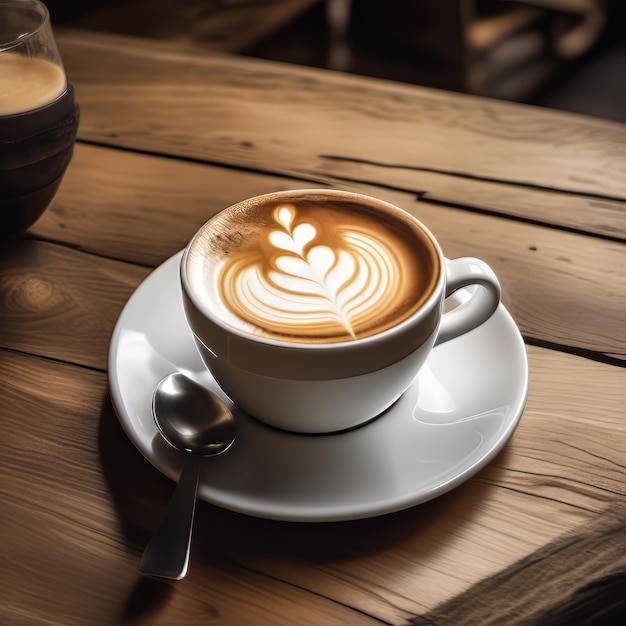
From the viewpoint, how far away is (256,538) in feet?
1.74

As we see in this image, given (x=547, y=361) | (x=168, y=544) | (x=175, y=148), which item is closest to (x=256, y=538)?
(x=168, y=544)

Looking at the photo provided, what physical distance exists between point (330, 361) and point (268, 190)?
0.42 m

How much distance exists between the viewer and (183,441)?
1.82 ft

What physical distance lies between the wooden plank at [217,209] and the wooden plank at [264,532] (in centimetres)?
10

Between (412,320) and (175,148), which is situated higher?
(412,320)

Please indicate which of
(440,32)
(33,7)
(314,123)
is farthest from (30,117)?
(440,32)

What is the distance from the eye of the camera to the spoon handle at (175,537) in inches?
19.1

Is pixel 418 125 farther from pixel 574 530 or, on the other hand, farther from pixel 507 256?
pixel 574 530

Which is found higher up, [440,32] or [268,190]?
[268,190]

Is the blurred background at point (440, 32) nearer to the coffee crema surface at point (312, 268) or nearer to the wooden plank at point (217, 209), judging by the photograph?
the wooden plank at point (217, 209)

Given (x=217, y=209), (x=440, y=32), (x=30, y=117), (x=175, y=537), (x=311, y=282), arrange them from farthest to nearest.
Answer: (x=440, y=32) → (x=217, y=209) → (x=30, y=117) → (x=311, y=282) → (x=175, y=537)

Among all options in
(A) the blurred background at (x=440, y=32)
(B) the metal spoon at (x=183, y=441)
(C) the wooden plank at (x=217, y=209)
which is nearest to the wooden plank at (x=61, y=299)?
(C) the wooden plank at (x=217, y=209)

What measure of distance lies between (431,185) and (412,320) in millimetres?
393

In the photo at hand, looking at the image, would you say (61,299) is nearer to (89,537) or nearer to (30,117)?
(30,117)
